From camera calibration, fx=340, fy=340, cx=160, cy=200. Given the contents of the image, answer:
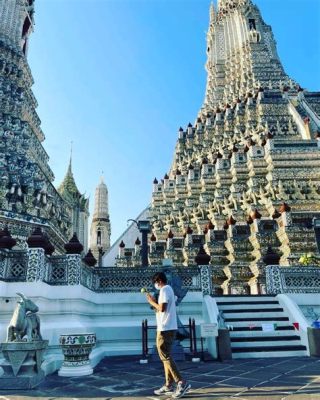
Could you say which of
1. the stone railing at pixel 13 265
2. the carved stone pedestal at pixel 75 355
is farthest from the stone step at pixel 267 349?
the stone railing at pixel 13 265

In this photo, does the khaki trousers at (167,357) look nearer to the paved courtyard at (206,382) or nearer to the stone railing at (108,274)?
the paved courtyard at (206,382)

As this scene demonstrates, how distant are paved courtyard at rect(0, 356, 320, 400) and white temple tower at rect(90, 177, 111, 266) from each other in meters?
37.1

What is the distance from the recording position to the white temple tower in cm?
4509

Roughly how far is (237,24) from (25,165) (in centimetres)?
4484

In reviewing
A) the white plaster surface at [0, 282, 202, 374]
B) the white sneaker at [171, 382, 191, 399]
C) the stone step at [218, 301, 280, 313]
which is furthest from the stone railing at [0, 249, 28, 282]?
the stone step at [218, 301, 280, 313]

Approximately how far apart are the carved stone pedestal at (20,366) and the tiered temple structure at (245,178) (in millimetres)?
7819

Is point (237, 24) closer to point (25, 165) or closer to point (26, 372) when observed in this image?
point (25, 165)

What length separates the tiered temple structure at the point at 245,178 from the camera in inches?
800

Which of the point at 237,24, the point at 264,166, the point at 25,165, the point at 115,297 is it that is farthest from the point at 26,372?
the point at 237,24

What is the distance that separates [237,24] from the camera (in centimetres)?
5269

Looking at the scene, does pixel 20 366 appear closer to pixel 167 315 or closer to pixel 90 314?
pixel 167 315

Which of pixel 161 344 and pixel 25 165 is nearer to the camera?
pixel 161 344

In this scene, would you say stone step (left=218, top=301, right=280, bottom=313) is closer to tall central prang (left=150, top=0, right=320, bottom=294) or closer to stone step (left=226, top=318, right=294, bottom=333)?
stone step (left=226, top=318, right=294, bottom=333)

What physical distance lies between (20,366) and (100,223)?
134 ft
